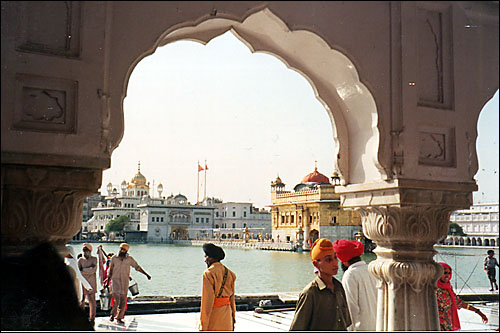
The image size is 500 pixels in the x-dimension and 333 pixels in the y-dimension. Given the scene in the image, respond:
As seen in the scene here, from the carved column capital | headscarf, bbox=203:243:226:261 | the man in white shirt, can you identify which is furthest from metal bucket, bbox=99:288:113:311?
the carved column capital

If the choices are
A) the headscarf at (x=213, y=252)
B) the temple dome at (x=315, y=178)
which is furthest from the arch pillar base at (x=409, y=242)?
the temple dome at (x=315, y=178)

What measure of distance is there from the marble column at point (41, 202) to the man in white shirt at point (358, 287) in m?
1.66

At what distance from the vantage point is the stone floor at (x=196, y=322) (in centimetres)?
557

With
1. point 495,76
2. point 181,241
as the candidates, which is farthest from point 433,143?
point 181,241

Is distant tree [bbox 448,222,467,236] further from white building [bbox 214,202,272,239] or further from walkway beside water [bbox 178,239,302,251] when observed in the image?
white building [bbox 214,202,272,239]

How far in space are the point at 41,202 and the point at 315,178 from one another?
162ft

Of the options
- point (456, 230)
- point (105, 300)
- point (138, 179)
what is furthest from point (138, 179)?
point (105, 300)

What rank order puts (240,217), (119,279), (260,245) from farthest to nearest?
(240,217) → (260,245) → (119,279)

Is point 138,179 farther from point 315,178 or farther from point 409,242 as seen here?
point 409,242

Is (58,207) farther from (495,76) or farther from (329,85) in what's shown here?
(495,76)

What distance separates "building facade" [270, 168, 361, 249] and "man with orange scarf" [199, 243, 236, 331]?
122 ft

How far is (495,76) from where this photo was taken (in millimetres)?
3238

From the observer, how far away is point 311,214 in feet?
150

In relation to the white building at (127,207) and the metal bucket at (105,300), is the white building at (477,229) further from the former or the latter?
the white building at (127,207)
